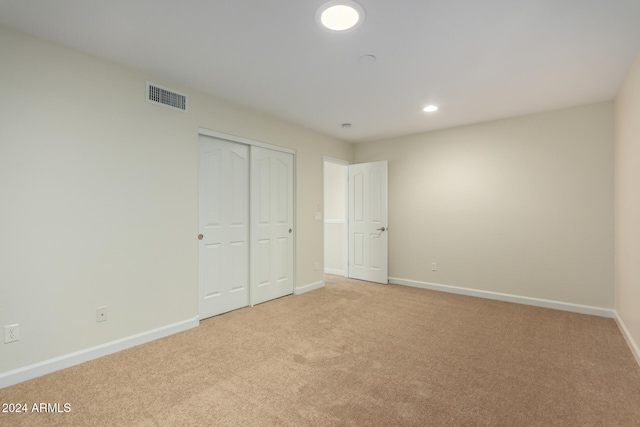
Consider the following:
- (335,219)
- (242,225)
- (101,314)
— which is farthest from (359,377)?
(335,219)

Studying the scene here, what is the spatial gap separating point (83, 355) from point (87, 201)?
3.98ft

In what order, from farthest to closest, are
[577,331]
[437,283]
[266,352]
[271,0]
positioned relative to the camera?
[437,283]
[577,331]
[266,352]
[271,0]

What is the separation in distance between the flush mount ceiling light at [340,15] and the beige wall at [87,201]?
5.82ft

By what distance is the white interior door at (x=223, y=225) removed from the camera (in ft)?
11.0

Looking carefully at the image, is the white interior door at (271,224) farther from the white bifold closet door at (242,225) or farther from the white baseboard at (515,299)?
the white baseboard at (515,299)

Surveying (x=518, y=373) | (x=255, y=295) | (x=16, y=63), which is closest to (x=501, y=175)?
(x=518, y=373)

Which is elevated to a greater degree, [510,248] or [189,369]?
[510,248]

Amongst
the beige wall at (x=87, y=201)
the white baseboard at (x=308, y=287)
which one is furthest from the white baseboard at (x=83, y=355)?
the white baseboard at (x=308, y=287)

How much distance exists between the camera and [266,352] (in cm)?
257

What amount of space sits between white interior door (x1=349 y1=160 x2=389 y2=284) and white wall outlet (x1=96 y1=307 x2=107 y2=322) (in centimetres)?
374

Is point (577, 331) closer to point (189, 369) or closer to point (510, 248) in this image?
point (510, 248)

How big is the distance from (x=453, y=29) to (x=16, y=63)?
3.05 meters

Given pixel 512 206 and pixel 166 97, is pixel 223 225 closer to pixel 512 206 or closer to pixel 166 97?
pixel 166 97

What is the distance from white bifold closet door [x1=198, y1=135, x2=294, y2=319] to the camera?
339cm
